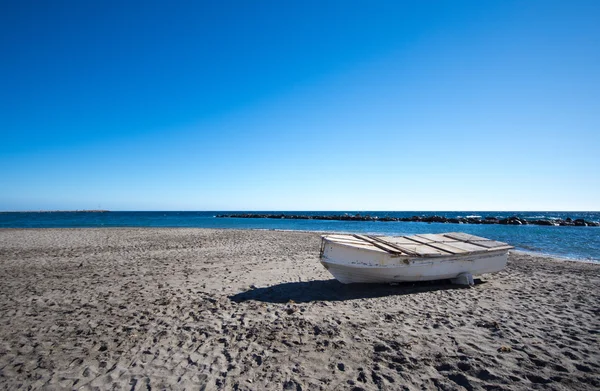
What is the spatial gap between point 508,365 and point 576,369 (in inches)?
35.0

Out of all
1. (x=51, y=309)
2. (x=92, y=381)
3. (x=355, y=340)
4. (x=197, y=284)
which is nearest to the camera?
(x=92, y=381)

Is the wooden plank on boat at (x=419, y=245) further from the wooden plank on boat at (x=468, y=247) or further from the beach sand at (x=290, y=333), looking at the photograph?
the beach sand at (x=290, y=333)

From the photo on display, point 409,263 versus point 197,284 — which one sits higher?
point 409,263

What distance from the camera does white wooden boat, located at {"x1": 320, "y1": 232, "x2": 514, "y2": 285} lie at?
7969mm

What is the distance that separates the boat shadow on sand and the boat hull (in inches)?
11.2

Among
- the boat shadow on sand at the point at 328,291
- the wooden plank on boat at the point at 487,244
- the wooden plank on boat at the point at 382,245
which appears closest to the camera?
the boat shadow on sand at the point at 328,291

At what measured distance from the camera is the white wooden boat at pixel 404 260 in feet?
26.1

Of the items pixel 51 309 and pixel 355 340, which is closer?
pixel 355 340

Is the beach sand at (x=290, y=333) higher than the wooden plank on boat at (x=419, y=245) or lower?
lower

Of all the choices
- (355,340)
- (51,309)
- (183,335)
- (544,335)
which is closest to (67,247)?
(51,309)

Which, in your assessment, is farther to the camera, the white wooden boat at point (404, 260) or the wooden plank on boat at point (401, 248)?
the wooden plank on boat at point (401, 248)

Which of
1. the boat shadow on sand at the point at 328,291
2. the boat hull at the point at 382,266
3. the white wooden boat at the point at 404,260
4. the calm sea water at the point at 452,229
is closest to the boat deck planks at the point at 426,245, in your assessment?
the white wooden boat at the point at 404,260

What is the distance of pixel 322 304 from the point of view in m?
7.02

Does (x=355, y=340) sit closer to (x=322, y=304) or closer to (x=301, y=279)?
(x=322, y=304)
